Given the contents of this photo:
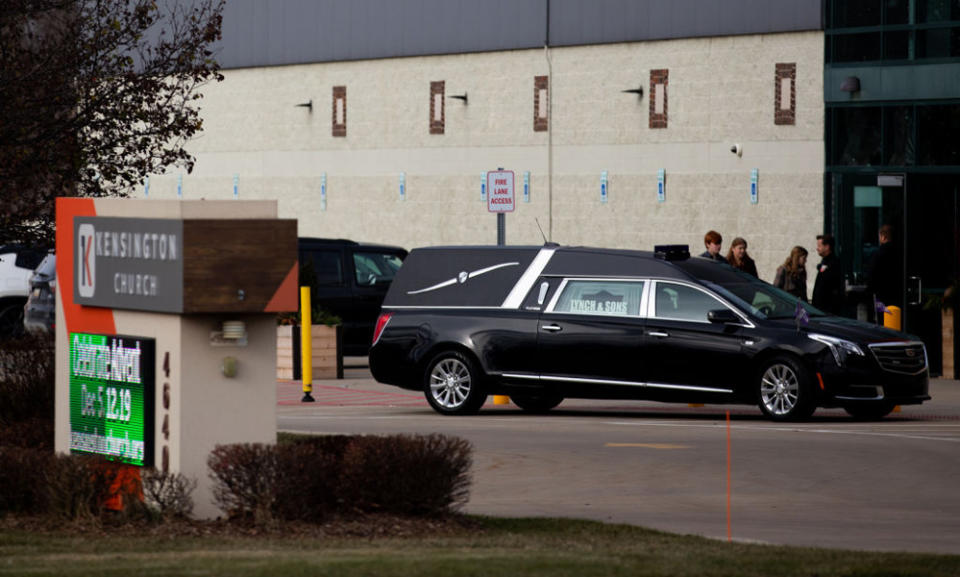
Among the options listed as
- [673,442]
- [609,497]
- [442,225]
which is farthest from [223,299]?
[442,225]

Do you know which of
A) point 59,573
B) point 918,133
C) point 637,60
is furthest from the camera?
point 637,60

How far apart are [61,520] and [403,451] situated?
6.47 feet

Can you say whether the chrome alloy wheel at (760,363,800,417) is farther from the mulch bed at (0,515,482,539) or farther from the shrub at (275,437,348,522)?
the shrub at (275,437,348,522)

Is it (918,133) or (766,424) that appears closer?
(766,424)

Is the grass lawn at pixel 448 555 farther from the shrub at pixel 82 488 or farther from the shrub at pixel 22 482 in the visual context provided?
the shrub at pixel 22 482

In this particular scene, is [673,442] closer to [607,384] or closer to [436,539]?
[607,384]

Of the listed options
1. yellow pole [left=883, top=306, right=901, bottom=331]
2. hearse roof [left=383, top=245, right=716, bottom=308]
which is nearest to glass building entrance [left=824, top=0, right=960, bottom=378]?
yellow pole [left=883, top=306, right=901, bottom=331]

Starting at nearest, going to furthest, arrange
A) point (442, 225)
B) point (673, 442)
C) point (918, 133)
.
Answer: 1. point (673, 442)
2. point (918, 133)
3. point (442, 225)

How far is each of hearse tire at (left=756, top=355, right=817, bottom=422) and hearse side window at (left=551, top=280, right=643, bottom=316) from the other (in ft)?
4.80

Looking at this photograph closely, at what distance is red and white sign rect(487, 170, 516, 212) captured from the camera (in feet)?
79.0

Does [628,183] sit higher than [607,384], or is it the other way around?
[628,183]

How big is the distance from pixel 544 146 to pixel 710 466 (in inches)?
926

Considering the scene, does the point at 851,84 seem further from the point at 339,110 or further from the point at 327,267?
the point at 339,110

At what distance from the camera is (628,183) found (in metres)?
36.1
